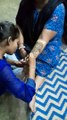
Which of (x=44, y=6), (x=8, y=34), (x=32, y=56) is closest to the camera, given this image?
(x=8, y=34)

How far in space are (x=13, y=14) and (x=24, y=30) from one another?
823mm

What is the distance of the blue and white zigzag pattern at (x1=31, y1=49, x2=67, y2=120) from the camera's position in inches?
69.9

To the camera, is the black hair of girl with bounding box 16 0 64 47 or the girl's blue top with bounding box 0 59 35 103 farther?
the black hair of girl with bounding box 16 0 64 47

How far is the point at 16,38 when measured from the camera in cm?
128

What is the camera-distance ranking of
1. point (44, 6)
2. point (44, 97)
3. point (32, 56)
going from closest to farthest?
1. point (32, 56)
2. point (44, 6)
3. point (44, 97)

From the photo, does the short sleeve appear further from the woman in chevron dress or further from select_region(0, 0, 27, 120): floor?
select_region(0, 0, 27, 120): floor

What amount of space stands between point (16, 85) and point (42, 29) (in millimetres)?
510

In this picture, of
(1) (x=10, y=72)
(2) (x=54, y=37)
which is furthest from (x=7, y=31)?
(2) (x=54, y=37)

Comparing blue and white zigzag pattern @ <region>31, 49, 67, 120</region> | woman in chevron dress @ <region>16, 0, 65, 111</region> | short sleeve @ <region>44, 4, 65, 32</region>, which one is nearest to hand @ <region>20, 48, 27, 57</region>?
woman in chevron dress @ <region>16, 0, 65, 111</region>

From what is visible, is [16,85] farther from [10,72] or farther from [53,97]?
[53,97]

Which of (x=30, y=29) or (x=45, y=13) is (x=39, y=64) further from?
(x=45, y=13)

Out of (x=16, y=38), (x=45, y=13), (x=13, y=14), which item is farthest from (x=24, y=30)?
(x=13, y=14)

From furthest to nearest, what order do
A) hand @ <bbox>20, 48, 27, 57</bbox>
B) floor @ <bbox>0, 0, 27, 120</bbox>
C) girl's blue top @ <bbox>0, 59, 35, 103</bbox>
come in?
hand @ <bbox>20, 48, 27, 57</bbox> < floor @ <bbox>0, 0, 27, 120</bbox> < girl's blue top @ <bbox>0, 59, 35, 103</bbox>

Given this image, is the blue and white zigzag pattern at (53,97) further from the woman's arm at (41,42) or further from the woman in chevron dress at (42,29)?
the woman's arm at (41,42)
